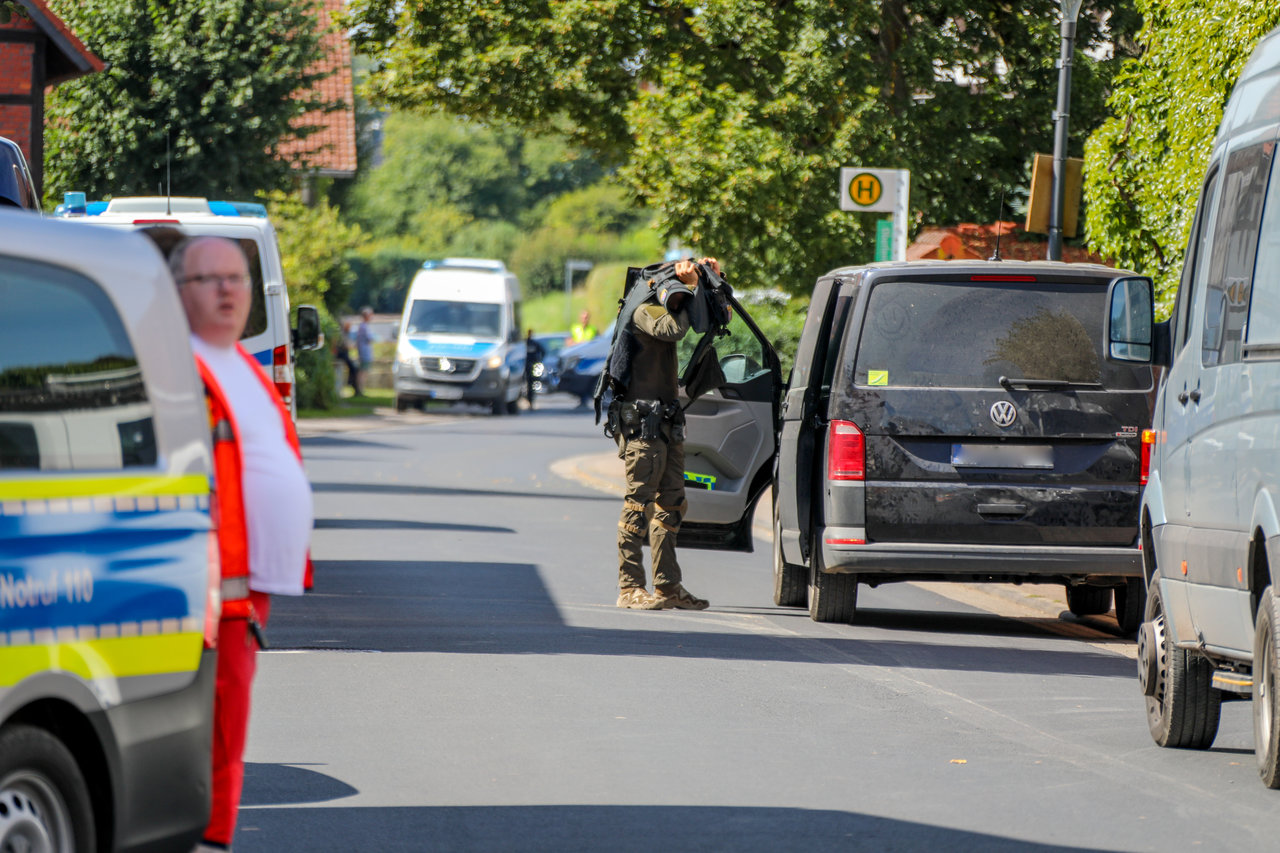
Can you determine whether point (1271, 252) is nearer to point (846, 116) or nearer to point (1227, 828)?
point (1227, 828)

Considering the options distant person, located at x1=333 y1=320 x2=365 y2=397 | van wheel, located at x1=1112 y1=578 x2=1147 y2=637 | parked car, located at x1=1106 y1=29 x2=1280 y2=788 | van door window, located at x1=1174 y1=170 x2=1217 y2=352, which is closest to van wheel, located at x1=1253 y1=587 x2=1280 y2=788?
parked car, located at x1=1106 y1=29 x2=1280 y2=788

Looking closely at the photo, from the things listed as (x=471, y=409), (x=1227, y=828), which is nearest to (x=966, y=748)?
(x=1227, y=828)

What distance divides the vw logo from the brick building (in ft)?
62.3

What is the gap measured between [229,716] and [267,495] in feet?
1.85

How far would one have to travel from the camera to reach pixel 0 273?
444cm

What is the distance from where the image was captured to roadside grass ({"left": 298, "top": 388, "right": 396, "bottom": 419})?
131 ft

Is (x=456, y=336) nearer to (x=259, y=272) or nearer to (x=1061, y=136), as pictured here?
(x=1061, y=136)

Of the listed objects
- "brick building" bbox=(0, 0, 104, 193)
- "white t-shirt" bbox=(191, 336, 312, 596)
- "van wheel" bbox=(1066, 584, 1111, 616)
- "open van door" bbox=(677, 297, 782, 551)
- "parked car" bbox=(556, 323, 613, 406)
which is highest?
"brick building" bbox=(0, 0, 104, 193)

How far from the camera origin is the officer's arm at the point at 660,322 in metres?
11.4

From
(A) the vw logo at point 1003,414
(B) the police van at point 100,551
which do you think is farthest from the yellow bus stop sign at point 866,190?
(B) the police van at point 100,551

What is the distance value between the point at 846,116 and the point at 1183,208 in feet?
33.1

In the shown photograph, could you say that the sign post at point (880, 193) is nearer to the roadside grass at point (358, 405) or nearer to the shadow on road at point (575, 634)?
the shadow on road at point (575, 634)

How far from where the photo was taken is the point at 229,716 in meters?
5.11

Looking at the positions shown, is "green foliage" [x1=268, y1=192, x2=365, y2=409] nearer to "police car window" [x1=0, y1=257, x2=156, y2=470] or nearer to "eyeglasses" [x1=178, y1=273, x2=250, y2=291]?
"eyeglasses" [x1=178, y1=273, x2=250, y2=291]
